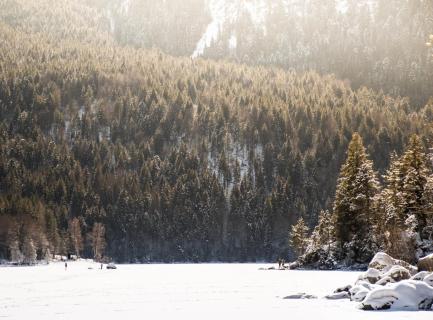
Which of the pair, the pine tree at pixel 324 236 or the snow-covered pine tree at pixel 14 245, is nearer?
the pine tree at pixel 324 236

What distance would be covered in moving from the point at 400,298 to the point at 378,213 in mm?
33775

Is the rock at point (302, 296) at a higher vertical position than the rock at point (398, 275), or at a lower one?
lower

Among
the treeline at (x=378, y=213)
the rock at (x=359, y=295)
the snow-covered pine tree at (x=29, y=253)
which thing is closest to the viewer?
the rock at (x=359, y=295)

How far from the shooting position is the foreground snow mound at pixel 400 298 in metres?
23.4

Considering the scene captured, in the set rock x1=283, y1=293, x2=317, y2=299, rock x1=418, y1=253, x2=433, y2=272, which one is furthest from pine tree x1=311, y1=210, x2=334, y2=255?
rock x1=283, y1=293, x2=317, y2=299

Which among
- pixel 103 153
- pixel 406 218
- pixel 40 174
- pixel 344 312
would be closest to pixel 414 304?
pixel 344 312

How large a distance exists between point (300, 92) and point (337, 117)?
29.1m

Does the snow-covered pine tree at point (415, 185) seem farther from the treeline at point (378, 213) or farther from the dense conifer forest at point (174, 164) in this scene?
the dense conifer forest at point (174, 164)

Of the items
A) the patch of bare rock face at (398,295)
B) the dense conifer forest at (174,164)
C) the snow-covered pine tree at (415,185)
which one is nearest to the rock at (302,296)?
the patch of bare rock face at (398,295)

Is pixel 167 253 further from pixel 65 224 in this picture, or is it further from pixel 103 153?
pixel 103 153

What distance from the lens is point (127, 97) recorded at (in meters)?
193

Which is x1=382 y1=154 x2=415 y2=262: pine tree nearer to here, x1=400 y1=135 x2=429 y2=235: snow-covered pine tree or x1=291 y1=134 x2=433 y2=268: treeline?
x1=291 y1=134 x2=433 y2=268: treeline

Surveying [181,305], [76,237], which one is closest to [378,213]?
[181,305]

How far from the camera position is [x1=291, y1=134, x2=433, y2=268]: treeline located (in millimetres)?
48438
